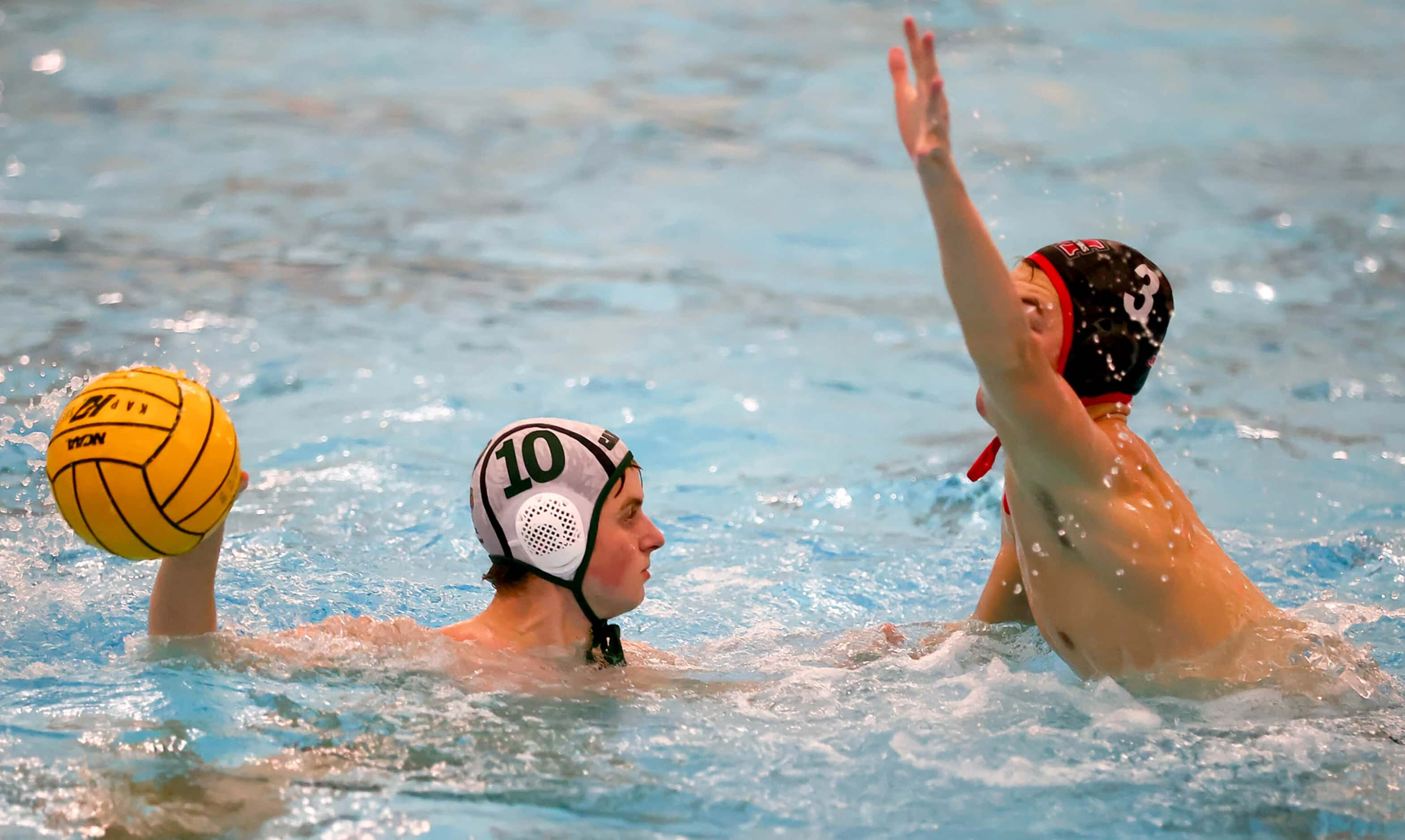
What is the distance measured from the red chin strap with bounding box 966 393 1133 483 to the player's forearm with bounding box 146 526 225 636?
187 centimetres

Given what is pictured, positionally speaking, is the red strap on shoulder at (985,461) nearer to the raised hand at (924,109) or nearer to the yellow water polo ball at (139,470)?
the raised hand at (924,109)

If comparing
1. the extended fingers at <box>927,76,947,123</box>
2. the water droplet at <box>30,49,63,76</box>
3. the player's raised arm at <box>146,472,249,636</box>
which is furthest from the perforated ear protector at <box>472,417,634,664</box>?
the water droplet at <box>30,49,63,76</box>

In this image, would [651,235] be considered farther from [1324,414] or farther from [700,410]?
[1324,414]

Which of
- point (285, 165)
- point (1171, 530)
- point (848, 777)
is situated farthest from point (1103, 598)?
point (285, 165)

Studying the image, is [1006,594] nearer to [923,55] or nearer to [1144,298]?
[1144,298]

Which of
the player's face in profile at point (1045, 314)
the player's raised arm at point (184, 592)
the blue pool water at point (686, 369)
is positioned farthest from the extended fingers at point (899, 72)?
the player's raised arm at point (184, 592)

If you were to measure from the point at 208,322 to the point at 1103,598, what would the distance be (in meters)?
6.18

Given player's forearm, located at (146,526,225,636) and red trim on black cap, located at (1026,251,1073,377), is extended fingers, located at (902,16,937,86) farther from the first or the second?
player's forearm, located at (146,526,225,636)

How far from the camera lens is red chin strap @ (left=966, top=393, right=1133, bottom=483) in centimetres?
337

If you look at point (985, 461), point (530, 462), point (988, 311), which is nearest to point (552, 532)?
point (530, 462)

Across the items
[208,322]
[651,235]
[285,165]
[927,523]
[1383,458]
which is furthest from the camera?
[285,165]

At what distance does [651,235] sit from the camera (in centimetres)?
1029

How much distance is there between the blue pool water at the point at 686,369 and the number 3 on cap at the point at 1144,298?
0.98 metres

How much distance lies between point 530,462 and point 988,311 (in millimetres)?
1369
